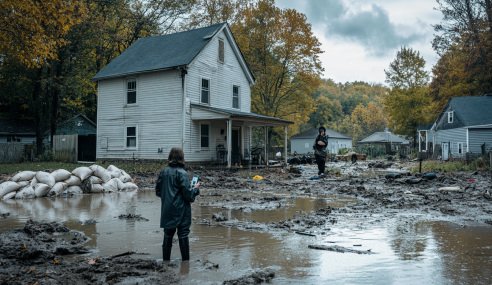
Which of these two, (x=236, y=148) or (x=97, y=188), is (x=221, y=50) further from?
(x=97, y=188)

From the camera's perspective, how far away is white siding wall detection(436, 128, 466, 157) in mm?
28375

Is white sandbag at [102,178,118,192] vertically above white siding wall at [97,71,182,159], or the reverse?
white siding wall at [97,71,182,159]

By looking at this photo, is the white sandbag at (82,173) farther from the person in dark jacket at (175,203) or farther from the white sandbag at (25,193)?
the person in dark jacket at (175,203)

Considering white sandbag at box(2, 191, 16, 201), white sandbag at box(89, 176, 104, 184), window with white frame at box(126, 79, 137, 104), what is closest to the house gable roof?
window with white frame at box(126, 79, 137, 104)

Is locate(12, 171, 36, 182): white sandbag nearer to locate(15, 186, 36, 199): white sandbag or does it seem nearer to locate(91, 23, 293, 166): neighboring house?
locate(15, 186, 36, 199): white sandbag

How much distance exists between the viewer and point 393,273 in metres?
3.90

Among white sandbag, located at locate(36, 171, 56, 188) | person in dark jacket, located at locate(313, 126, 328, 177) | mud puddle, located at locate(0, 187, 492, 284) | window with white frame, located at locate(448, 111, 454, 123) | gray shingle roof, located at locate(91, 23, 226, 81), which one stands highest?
gray shingle roof, located at locate(91, 23, 226, 81)

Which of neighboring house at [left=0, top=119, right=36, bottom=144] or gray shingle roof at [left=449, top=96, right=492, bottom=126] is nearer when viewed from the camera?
gray shingle roof at [left=449, top=96, right=492, bottom=126]

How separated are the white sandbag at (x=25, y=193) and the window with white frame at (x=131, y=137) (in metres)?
11.3

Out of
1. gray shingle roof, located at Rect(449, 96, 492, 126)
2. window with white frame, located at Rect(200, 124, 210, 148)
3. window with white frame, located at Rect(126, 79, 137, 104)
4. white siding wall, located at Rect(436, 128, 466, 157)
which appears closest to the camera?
window with white frame, located at Rect(200, 124, 210, 148)

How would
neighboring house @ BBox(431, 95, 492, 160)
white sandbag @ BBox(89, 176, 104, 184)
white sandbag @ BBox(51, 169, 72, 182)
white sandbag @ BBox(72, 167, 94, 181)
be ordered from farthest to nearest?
neighboring house @ BBox(431, 95, 492, 160) < white sandbag @ BBox(89, 176, 104, 184) < white sandbag @ BBox(72, 167, 94, 181) < white sandbag @ BBox(51, 169, 72, 182)

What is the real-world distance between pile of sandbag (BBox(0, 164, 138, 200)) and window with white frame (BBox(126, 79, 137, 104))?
1006cm

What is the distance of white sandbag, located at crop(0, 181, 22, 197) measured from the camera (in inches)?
398

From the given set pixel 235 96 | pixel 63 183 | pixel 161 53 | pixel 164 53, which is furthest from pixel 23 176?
pixel 235 96
